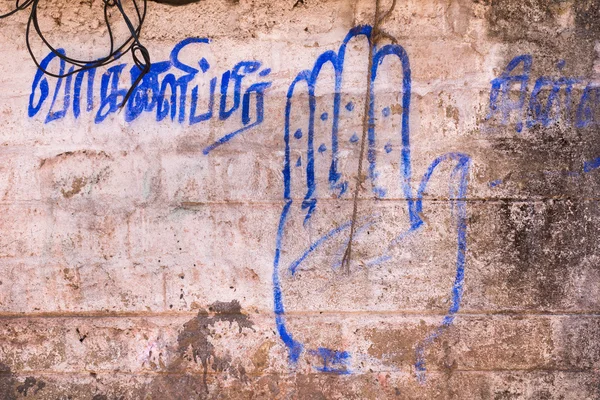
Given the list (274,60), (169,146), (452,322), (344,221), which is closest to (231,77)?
(274,60)

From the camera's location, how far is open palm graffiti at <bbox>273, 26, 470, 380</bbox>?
318 cm

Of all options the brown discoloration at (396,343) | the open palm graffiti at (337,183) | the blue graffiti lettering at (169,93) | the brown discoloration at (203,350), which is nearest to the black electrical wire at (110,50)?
the blue graffiti lettering at (169,93)

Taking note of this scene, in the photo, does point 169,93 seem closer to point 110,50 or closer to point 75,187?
point 110,50

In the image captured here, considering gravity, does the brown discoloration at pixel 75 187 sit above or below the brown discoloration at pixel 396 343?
above

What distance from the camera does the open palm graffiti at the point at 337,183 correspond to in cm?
318

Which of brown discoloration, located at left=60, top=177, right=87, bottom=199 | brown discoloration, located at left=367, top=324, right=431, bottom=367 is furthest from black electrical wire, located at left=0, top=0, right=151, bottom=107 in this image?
A: brown discoloration, located at left=367, top=324, right=431, bottom=367

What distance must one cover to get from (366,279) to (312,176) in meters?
0.72

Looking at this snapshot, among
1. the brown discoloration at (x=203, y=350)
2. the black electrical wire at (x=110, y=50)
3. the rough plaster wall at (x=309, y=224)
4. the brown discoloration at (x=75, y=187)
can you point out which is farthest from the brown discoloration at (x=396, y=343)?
the black electrical wire at (x=110, y=50)

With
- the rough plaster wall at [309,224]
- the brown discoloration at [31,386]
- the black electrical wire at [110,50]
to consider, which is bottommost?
the brown discoloration at [31,386]

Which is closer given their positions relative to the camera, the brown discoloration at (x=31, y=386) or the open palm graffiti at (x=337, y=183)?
the open palm graffiti at (x=337, y=183)

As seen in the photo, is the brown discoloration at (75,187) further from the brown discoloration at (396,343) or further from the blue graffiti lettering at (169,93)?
the brown discoloration at (396,343)

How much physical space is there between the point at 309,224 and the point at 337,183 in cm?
31

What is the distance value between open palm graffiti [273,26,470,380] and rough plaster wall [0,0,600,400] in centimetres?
1

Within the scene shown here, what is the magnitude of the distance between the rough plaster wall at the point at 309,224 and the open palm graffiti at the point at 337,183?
0.01m
